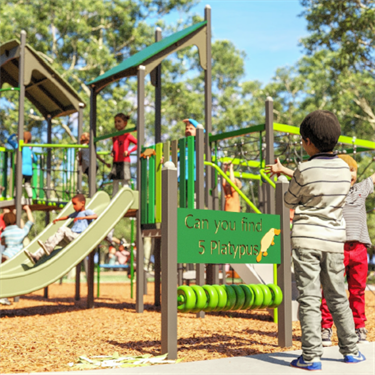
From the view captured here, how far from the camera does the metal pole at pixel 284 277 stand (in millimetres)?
4723

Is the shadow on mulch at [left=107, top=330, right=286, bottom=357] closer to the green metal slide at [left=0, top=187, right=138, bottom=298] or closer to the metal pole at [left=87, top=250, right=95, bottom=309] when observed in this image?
the green metal slide at [left=0, top=187, right=138, bottom=298]

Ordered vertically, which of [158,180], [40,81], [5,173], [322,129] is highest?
[40,81]

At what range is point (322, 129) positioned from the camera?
363 centimetres

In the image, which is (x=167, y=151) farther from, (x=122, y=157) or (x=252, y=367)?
(x=252, y=367)

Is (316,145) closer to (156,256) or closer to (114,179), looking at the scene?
(114,179)

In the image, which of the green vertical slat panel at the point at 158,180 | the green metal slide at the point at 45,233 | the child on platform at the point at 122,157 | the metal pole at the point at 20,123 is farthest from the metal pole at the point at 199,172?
the metal pole at the point at 20,123

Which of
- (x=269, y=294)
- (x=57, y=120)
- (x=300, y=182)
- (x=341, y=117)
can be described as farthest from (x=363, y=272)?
(x=341, y=117)

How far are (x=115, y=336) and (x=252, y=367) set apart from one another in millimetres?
2450

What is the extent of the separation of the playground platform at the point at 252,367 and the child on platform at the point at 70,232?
185 inches

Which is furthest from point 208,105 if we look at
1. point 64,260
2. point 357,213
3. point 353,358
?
point 353,358

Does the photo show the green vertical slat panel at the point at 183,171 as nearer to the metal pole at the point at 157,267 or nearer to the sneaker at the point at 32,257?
the metal pole at the point at 157,267

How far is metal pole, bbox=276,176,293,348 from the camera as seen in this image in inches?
186

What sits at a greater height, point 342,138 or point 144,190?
point 342,138

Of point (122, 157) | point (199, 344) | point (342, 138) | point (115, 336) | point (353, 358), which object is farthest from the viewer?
point (122, 157)
